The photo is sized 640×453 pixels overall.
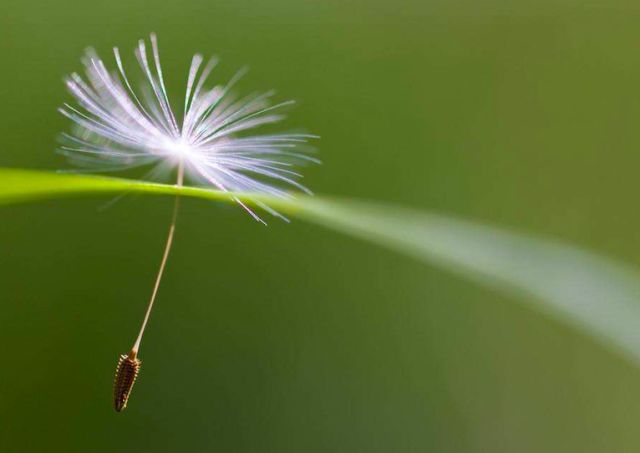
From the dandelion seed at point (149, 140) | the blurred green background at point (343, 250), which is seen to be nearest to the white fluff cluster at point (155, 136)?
the dandelion seed at point (149, 140)

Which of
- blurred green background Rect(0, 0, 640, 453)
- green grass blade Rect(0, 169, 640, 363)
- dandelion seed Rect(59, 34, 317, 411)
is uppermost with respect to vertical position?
blurred green background Rect(0, 0, 640, 453)

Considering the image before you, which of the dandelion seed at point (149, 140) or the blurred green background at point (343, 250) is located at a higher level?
the blurred green background at point (343, 250)

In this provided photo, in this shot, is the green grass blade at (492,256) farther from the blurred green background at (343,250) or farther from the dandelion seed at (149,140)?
the blurred green background at (343,250)

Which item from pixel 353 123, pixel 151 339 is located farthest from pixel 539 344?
pixel 151 339

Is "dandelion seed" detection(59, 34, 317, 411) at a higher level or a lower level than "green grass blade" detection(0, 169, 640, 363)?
higher

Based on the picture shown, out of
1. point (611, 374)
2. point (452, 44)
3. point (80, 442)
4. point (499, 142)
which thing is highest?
point (452, 44)

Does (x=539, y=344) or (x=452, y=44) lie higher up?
(x=452, y=44)

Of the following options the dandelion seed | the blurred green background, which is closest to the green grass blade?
the dandelion seed

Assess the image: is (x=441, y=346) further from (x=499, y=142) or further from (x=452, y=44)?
(x=452, y=44)

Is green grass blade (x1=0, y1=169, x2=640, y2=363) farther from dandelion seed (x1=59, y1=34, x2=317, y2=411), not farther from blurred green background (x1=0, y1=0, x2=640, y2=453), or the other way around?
blurred green background (x1=0, y1=0, x2=640, y2=453)
